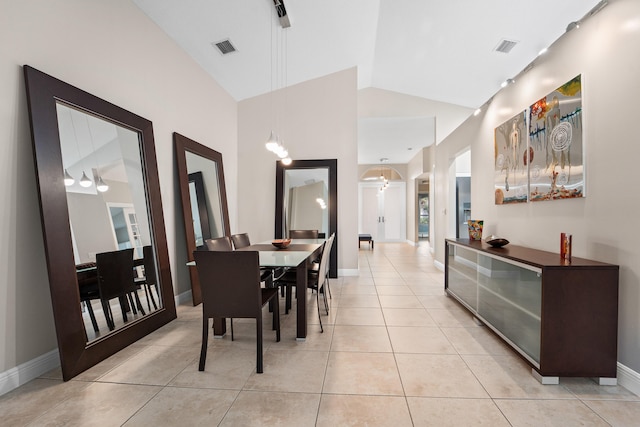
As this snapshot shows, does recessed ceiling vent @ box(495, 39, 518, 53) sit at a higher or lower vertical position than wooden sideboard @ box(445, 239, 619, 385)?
higher

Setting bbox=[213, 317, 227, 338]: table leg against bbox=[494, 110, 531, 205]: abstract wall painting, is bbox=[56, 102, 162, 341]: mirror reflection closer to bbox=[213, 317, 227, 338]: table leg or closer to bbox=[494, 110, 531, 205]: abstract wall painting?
bbox=[213, 317, 227, 338]: table leg

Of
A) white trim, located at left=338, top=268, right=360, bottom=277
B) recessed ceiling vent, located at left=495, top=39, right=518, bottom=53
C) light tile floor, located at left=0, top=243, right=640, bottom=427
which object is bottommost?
white trim, located at left=338, top=268, right=360, bottom=277

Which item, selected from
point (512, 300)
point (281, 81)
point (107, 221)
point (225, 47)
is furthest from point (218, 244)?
point (281, 81)

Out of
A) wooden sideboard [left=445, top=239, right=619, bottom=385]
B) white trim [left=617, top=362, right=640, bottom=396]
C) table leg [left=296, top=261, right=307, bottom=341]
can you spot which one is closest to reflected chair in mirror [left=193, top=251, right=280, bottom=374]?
table leg [left=296, top=261, right=307, bottom=341]

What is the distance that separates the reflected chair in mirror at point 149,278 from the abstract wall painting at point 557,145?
3.76 metres

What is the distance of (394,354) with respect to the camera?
7.32 ft

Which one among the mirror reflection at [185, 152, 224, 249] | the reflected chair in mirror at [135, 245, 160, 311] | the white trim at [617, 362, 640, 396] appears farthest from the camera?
the mirror reflection at [185, 152, 224, 249]

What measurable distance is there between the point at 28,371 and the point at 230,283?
140 cm

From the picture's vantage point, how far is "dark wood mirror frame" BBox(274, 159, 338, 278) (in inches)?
191

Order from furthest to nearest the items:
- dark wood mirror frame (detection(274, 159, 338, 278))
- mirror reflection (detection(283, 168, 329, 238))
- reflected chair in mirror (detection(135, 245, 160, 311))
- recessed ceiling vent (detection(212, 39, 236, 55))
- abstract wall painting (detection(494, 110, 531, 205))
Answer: mirror reflection (detection(283, 168, 329, 238)) < dark wood mirror frame (detection(274, 159, 338, 278)) < recessed ceiling vent (detection(212, 39, 236, 55)) < abstract wall painting (detection(494, 110, 531, 205)) < reflected chair in mirror (detection(135, 245, 160, 311))

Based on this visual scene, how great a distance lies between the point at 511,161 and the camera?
10.0 ft

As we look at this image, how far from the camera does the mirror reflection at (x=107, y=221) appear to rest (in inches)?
82.7

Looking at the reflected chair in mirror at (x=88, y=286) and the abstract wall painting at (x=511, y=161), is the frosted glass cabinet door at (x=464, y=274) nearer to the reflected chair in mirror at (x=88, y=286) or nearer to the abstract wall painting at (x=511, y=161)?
the abstract wall painting at (x=511, y=161)

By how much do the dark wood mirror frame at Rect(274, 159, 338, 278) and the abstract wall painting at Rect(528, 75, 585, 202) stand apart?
279 centimetres
